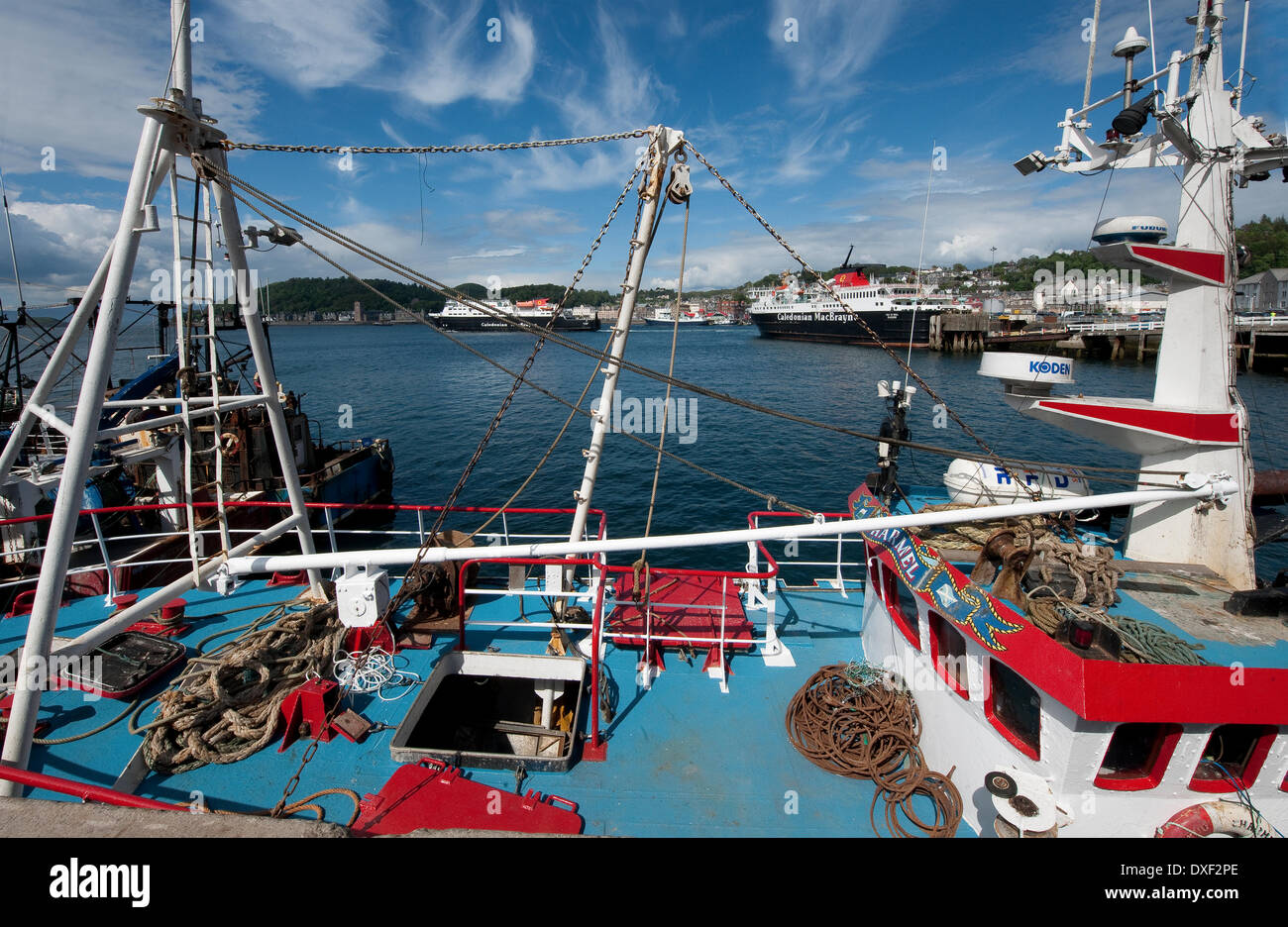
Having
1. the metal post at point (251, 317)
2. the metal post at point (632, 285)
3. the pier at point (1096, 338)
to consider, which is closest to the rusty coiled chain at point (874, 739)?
the metal post at point (632, 285)

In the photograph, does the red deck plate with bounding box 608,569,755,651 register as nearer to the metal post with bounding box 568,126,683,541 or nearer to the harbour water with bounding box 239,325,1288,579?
the metal post with bounding box 568,126,683,541

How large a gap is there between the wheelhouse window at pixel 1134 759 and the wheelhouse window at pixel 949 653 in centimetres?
122

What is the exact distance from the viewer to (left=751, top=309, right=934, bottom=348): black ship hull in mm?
88375

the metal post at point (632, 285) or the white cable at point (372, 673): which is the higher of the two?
the metal post at point (632, 285)

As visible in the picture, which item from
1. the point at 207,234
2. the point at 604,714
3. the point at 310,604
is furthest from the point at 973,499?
the point at 207,234

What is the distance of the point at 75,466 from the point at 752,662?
8.06 meters

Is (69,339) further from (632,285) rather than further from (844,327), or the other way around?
(844,327)

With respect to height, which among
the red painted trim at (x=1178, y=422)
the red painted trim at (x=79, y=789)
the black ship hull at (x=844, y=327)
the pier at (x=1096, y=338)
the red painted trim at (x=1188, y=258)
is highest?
the black ship hull at (x=844, y=327)

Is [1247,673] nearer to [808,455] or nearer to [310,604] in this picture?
[310,604]

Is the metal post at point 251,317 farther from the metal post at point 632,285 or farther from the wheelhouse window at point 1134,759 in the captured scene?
the wheelhouse window at point 1134,759

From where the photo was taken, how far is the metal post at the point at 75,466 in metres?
5.58

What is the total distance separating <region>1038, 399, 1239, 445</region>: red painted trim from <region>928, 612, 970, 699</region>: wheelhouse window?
16.9 feet

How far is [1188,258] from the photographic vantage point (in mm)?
8805
